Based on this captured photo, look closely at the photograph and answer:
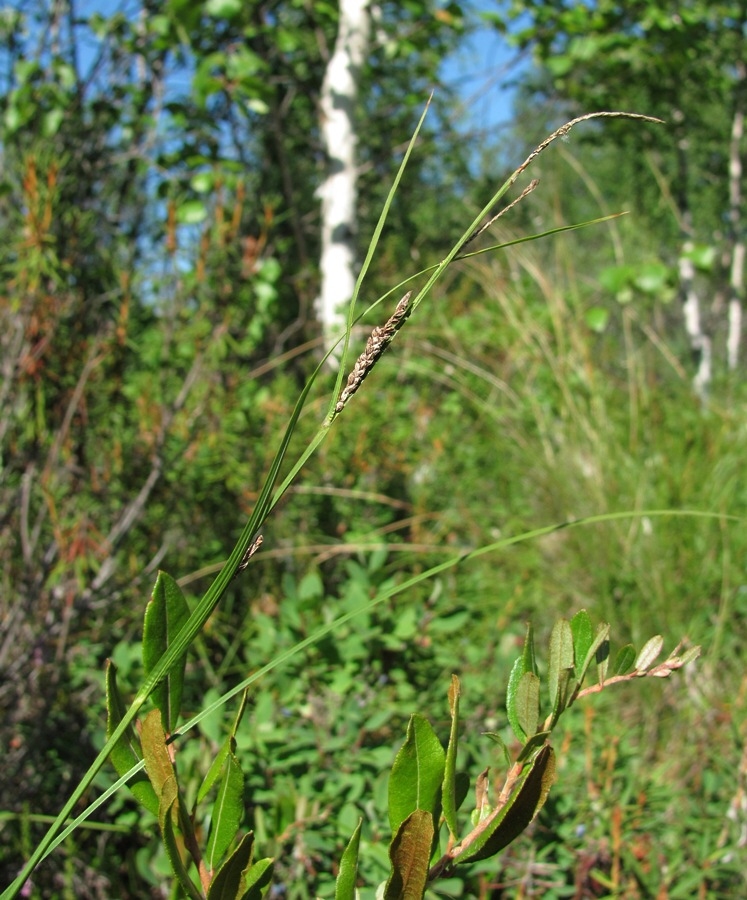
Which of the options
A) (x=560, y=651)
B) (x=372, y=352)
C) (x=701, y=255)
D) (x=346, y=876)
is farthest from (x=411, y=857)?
(x=701, y=255)

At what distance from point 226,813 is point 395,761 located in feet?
0.39

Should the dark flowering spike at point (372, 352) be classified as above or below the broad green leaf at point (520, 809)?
above

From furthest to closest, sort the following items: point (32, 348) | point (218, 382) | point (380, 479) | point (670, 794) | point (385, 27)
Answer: point (385, 27), point (380, 479), point (218, 382), point (32, 348), point (670, 794)

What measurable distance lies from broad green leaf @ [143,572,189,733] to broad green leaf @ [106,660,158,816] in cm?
2

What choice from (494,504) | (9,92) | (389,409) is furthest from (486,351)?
(9,92)

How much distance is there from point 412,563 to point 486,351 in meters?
1.78

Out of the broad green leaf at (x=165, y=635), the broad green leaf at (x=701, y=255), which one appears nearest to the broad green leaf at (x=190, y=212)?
the broad green leaf at (x=701, y=255)

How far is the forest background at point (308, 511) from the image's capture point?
135 cm

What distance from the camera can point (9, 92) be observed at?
289 centimetres

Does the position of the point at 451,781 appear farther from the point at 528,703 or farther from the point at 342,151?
the point at 342,151

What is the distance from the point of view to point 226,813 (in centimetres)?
55

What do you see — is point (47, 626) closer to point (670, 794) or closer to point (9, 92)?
point (670, 794)

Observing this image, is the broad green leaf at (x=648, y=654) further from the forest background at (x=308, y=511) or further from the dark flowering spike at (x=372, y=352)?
the forest background at (x=308, y=511)

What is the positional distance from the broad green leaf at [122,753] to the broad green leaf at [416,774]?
0.50ft
